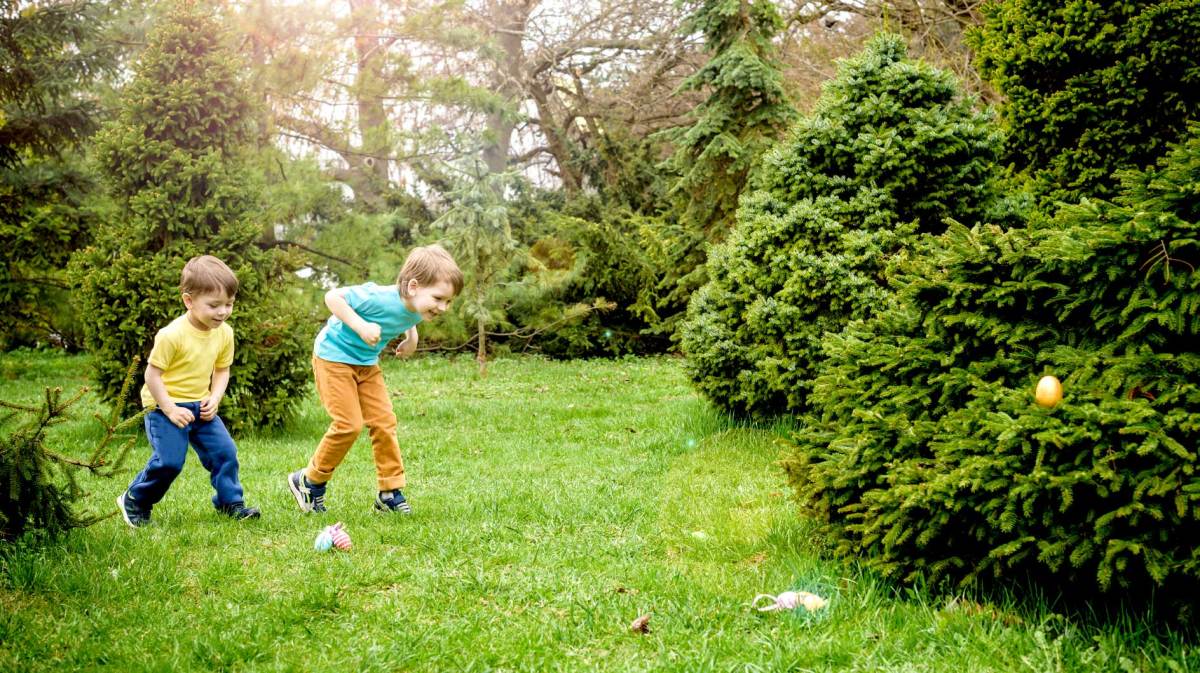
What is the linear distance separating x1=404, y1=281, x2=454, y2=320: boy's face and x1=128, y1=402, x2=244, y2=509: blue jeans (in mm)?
1376

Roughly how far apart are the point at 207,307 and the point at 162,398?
21.6 inches

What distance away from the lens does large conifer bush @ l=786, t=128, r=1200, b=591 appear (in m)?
2.79

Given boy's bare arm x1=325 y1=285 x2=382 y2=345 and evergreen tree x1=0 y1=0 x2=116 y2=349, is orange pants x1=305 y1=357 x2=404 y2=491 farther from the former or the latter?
evergreen tree x1=0 y1=0 x2=116 y2=349

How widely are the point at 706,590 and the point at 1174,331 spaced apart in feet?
6.46

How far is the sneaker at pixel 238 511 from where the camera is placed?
4973mm

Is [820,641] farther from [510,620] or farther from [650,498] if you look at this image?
[650,498]

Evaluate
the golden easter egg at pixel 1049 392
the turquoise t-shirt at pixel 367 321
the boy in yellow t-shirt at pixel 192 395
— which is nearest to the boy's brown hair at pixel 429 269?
the turquoise t-shirt at pixel 367 321

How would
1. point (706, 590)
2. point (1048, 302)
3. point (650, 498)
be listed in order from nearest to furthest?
point (1048, 302) → point (706, 590) → point (650, 498)

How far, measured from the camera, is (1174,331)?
2.95 metres

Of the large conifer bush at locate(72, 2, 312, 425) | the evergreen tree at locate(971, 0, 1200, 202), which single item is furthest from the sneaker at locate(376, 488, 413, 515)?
the evergreen tree at locate(971, 0, 1200, 202)

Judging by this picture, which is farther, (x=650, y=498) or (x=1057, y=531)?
(x=650, y=498)

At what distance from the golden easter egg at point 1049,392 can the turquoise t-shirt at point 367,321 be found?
130 inches

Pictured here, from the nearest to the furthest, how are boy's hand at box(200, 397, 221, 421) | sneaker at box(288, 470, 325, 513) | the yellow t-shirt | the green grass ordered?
1. the green grass
2. the yellow t-shirt
3. boy's hand at box(200, 397, 221, 421)
4. sneaker at box(288, 470, 325, 513)

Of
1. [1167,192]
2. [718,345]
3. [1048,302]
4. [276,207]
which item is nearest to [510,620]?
[1048,302]
